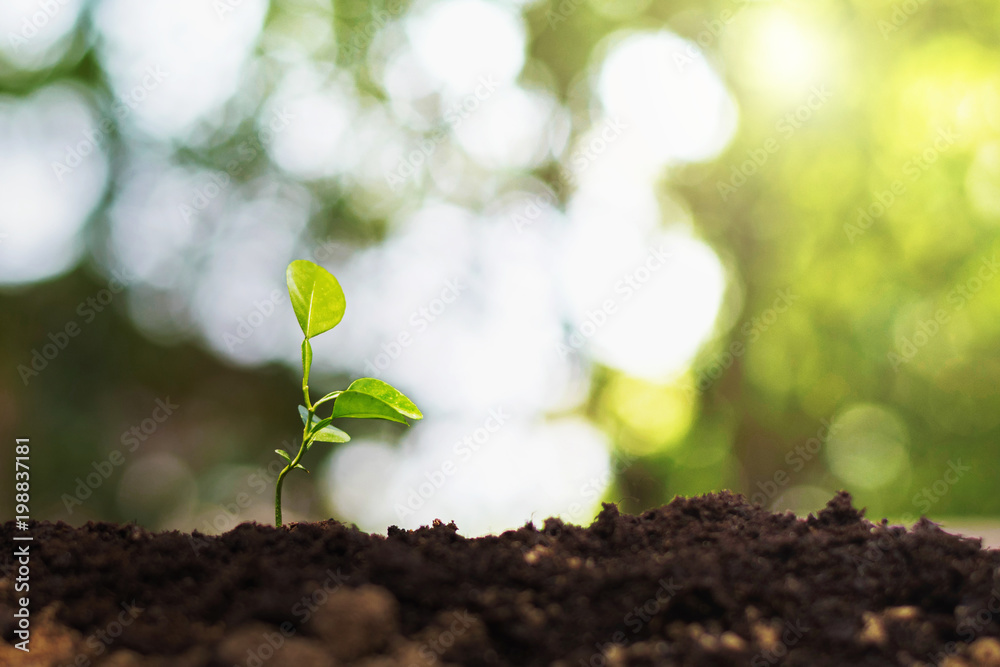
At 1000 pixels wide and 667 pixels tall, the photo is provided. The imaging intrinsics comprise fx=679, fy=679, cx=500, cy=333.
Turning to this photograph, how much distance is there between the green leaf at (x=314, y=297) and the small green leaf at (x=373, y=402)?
14cm

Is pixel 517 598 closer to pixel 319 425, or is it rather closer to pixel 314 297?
pixel 319 425

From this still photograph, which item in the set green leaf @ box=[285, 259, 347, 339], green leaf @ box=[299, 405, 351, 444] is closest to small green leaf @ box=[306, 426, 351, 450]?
green leaf @ box=[299, 405, 351, 444]

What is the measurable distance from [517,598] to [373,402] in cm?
55

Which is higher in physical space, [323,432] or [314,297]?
[314,297]

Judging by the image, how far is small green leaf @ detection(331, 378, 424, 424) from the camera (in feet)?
4.32

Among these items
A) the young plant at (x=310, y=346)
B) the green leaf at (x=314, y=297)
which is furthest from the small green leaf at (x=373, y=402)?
the green leaf at (x=314, y=297)

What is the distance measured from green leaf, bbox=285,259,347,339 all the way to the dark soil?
0.41 metres

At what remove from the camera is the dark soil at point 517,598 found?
80 centimetres

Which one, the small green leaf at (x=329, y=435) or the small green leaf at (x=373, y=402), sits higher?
the small green leaf at (x=373, y=402)

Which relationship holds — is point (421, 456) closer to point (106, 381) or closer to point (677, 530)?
point (106, 381)

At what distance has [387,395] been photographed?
1345 millimetres

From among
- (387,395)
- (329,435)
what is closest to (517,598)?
(387,395)

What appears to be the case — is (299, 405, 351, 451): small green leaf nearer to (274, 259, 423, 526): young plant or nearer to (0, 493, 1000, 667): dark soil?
(274, 259, 423, 526): young plant

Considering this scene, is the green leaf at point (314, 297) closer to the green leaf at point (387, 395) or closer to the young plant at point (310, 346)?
the young plant at point (310, 346)
